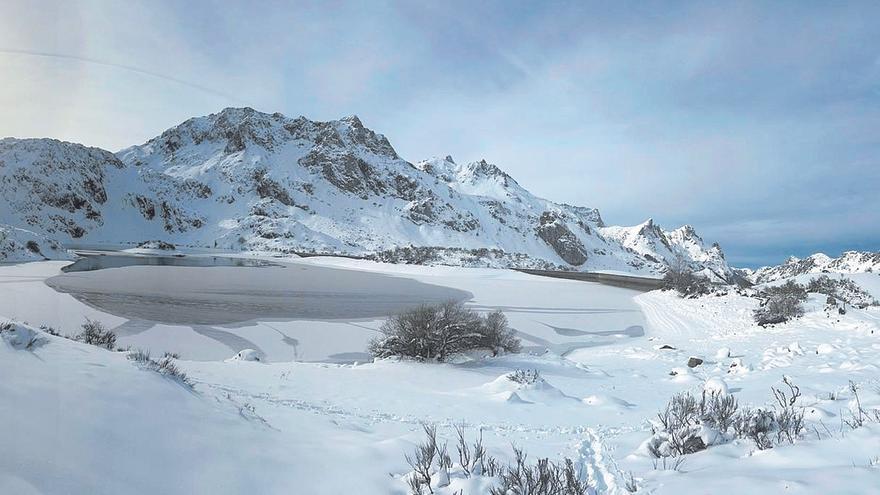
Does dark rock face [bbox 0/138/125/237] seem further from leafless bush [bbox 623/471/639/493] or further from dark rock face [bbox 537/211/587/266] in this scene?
dark rock face [bbox 537/211/587/266]

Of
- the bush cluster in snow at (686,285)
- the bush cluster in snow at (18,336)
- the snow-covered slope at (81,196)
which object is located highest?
the snow-covered slope at (81,196)

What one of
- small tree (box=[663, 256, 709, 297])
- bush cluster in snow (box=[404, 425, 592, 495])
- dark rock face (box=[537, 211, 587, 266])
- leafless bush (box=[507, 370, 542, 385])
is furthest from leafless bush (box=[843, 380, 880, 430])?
dark rock face (box=[537, 211, 587, 266])

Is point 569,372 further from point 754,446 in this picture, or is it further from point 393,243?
point 393,243

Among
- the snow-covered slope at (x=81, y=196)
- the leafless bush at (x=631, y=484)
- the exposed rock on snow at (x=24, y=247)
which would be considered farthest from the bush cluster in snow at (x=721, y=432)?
the snow-covered slope at (x=81, y=196)

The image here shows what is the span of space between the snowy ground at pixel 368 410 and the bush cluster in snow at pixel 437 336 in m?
0.87

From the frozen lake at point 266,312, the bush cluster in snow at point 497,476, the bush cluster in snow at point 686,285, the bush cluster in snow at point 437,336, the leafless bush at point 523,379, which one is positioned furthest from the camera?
the bush cluster in snow at point 686,285

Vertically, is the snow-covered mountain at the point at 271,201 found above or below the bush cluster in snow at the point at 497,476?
above

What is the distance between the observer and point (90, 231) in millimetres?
106312

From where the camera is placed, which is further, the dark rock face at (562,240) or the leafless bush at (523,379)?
the dark rock face at (562,240)

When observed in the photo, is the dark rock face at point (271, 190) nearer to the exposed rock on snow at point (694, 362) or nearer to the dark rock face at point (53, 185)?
the dark rock face at point (53, 185)

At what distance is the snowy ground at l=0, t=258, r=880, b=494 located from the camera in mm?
3314

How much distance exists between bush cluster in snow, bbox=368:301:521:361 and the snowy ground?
0.87m

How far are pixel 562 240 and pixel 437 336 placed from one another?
171 meters

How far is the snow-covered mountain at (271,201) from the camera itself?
107 meters
